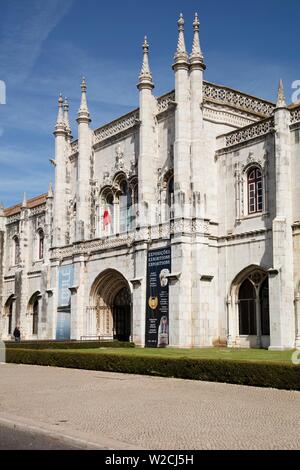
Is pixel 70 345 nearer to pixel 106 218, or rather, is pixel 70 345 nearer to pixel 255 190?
pixel 106 218

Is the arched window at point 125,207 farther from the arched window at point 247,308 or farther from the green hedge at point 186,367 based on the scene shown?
the green hedge at point 186,367

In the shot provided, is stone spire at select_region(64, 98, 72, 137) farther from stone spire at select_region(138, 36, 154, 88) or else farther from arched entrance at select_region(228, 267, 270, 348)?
arched entrance at select_region(228, 267, 270, 348)

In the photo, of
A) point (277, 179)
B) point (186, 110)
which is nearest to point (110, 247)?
point (186, 110)

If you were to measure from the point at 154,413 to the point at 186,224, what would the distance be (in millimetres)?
19861

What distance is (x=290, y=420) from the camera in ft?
35.7

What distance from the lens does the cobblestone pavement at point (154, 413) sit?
934 centimetres

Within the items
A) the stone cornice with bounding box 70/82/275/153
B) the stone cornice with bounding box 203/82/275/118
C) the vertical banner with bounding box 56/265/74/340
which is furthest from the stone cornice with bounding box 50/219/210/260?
the stone cornice with bounding box 203/82/275/118

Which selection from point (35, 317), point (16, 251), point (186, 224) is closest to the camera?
point (186, 224)

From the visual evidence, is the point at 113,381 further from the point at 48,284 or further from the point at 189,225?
the point at 48,284

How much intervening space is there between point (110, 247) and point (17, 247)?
17807mm

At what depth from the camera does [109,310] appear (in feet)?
126

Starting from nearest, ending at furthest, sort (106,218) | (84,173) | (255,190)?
1. (255,190)
2. (106,218)
3. (84,173)

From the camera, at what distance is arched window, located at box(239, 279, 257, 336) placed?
30.3 m

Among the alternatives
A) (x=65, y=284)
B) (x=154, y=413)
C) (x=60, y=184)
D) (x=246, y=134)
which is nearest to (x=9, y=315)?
(x=65, y=284)
